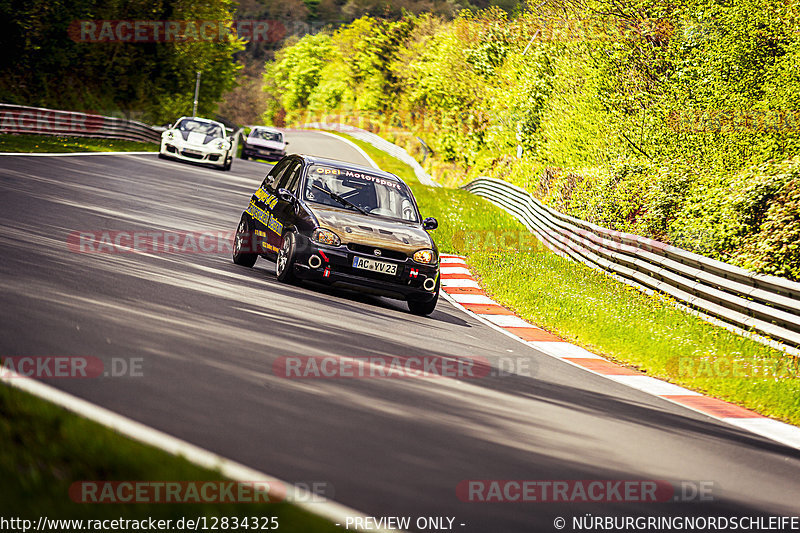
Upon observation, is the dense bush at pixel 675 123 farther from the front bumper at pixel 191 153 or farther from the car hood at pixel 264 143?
the car hood at pixel 264 143

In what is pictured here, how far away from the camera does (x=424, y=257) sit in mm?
11008

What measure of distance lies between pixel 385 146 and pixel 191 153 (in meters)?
36.6

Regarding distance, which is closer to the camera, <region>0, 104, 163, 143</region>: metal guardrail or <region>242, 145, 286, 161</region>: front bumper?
<region>0, 104, 163, 143</region>: metal guardrail

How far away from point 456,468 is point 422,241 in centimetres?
648

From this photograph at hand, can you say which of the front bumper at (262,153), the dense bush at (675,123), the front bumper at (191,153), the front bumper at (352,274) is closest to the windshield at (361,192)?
the front bumper at (352,274)

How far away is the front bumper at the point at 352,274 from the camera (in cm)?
1059

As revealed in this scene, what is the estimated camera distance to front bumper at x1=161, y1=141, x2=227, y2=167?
28.6 metres

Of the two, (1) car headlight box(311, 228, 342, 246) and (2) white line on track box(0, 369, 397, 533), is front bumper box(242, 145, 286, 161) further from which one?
(2) white line on track box(0, 369, 397, 533)

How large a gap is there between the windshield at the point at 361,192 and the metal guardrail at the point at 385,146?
1090 inches

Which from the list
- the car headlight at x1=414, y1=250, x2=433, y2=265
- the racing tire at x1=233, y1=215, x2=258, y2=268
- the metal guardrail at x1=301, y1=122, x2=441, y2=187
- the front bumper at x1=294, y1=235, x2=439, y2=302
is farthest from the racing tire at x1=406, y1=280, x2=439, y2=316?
the metal guardrail at x1=301, y1=122, x2=441, y2=187

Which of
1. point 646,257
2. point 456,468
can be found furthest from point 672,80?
point 456,468

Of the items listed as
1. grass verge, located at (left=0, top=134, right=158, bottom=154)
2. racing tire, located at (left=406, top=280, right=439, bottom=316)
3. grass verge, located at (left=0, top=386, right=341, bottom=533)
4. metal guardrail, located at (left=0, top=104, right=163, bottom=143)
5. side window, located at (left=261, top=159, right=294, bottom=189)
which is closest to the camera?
grass verge, located at (left=0, top=386, right=341, bottom=533)

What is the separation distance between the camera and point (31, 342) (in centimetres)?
606

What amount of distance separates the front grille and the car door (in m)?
1.02
